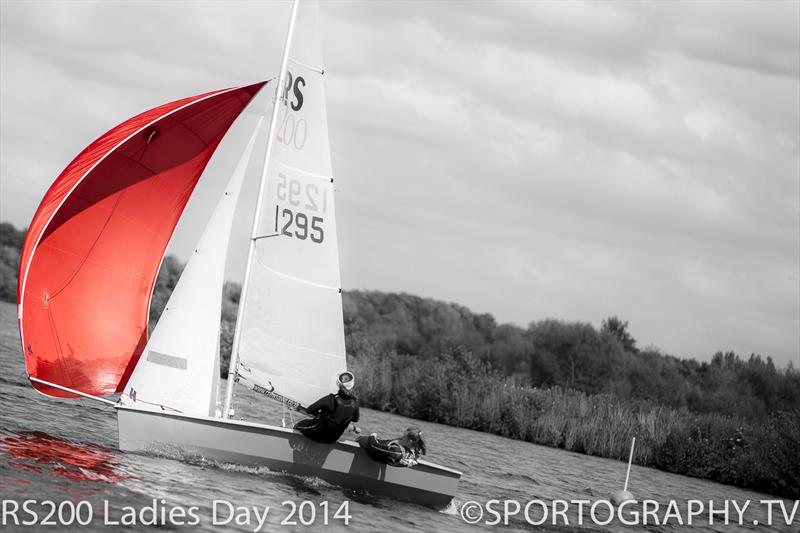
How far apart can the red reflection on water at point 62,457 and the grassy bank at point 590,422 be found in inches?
676

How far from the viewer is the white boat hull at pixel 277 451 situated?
13219mm

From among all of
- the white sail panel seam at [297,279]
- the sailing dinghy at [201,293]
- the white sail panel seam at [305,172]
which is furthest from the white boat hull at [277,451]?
the white sail panel seam at [305,172]

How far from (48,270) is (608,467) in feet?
52.1

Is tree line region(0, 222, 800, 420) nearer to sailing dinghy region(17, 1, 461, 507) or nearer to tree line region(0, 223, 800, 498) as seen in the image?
tree line region(0, 223, 800, 498)

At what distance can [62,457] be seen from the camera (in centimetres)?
1287

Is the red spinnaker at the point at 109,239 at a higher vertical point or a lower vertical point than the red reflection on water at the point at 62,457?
higher

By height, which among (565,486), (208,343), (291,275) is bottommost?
(565,486)

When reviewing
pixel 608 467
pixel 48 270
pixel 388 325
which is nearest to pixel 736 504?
pixel 608 467

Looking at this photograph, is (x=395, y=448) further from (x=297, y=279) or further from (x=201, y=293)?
(x=201, y=293)

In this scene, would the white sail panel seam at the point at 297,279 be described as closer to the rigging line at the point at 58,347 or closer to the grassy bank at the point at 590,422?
the rigging line at the point at 58,347

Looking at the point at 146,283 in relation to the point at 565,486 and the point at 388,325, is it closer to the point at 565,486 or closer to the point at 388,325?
the point at 565,486

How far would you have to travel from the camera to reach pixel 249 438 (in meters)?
13.3

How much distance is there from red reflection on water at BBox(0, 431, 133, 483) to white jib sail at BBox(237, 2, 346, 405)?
7.34ft

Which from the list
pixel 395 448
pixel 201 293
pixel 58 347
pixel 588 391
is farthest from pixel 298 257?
pixel 588 391
